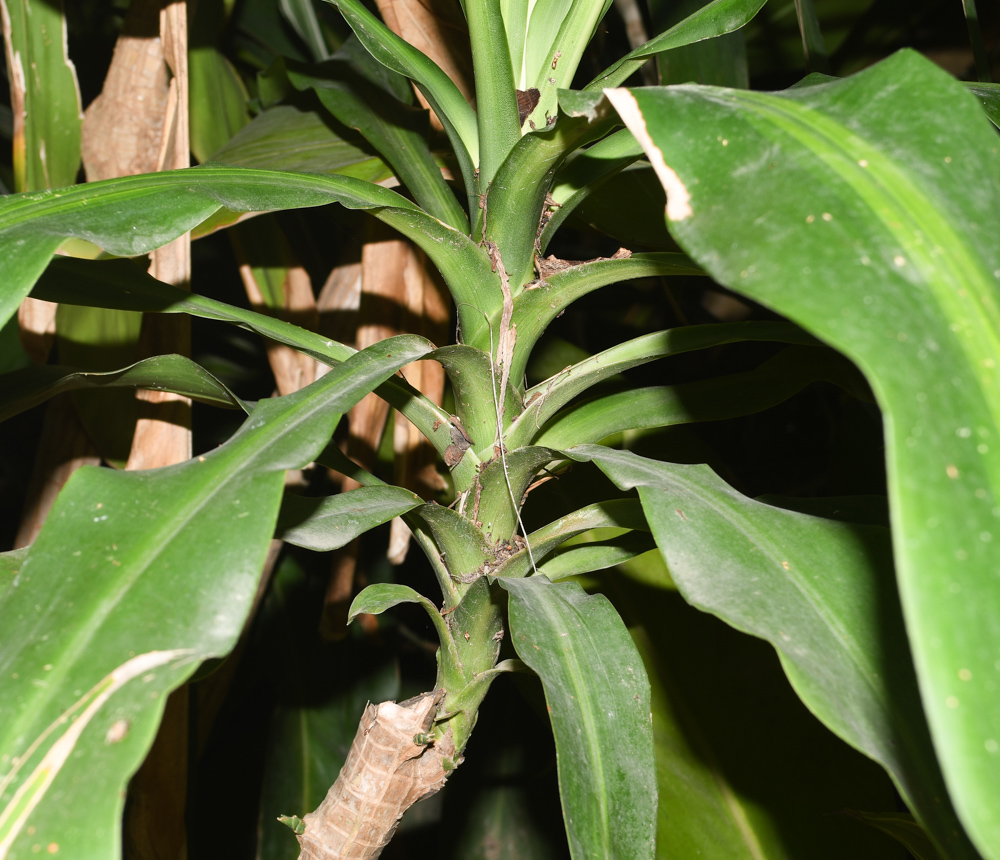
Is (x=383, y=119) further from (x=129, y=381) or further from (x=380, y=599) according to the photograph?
(x=380, y=599)

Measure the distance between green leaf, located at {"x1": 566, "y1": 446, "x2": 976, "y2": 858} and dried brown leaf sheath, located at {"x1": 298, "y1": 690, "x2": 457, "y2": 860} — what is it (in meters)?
0.21

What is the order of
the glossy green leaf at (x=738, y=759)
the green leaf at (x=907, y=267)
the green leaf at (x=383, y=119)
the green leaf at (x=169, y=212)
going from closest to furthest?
the green leaf at (x=907, y=267) → the green leaf at (x=169, y=212) → the green leaf at (x=383, y=119) → the glossy green leaf at (x=738, y=759)

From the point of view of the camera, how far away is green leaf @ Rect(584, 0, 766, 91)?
1.47 feet

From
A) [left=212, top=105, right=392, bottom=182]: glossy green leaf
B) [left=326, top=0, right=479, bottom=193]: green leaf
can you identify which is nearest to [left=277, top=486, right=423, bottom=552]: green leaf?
[left=326, top=0, right=479, bottom=193]: green leaf

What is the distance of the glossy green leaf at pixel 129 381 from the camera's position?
0.50 meters

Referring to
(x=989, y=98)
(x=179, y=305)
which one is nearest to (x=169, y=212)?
(x=179, y=305)

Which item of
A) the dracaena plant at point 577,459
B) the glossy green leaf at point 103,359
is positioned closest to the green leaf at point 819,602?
the dracaena plant at point 577,459

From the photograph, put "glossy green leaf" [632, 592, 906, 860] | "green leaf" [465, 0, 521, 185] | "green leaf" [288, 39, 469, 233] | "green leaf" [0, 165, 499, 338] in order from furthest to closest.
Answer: "glossy green leaf" [632, 592, 906, 860]
"green leaf" [288, 39, 469, 233]
"green leaf" [465, 0, 521, 185]
"green leaf" [0, 165, 499, 338]

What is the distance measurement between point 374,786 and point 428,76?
48 centimetres

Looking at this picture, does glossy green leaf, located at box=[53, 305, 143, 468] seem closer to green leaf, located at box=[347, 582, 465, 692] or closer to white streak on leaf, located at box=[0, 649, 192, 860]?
green leaf, located at box=[347, 582, 465, 692]

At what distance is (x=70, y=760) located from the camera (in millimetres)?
237

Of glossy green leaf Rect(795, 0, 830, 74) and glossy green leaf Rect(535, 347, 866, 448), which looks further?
glossy green leaf Rect(795, 0, 830, 74)

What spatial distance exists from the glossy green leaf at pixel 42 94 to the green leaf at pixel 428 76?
437mm

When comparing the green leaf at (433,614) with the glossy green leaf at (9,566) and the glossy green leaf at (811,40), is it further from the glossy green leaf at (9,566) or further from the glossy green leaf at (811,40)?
the glossy green leaf at (811,40)
